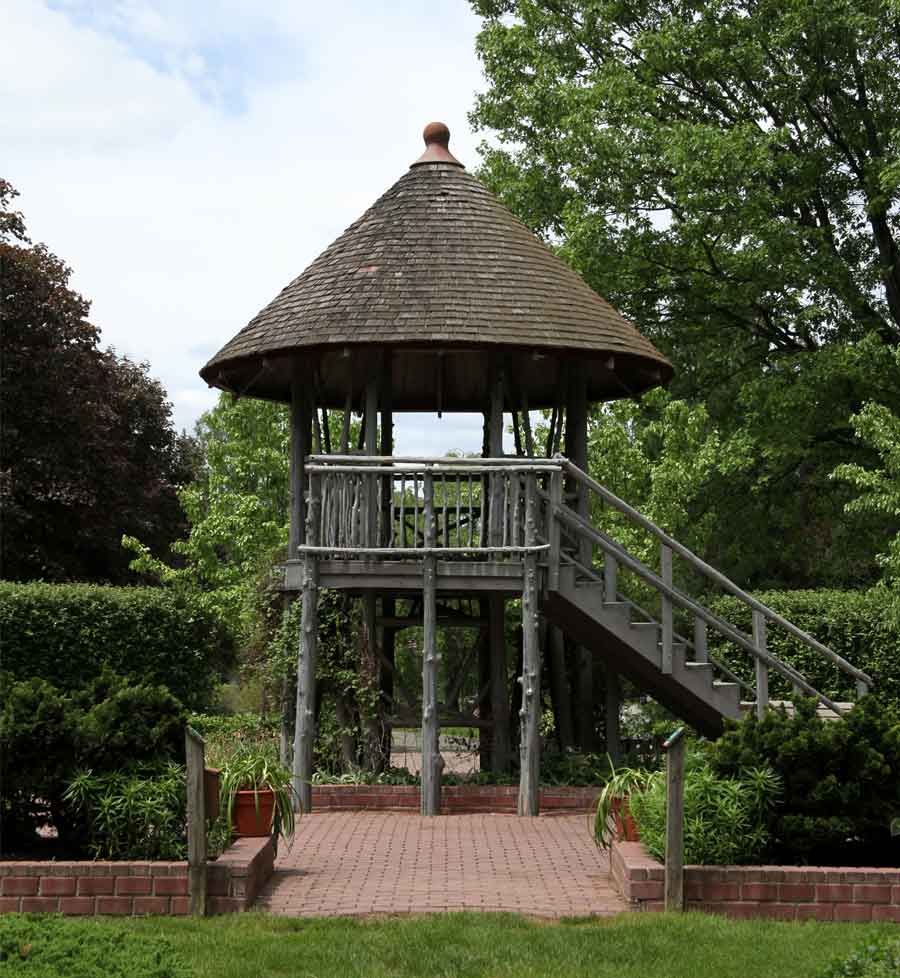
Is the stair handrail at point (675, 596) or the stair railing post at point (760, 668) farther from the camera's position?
the stair railing post at point (760, 668)

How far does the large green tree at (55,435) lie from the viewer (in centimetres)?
2945

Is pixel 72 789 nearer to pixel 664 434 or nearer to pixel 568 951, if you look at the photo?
pixel 568 951

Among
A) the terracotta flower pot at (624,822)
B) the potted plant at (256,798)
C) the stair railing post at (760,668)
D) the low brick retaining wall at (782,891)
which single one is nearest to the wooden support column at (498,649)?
the stair railing post at (760,668)

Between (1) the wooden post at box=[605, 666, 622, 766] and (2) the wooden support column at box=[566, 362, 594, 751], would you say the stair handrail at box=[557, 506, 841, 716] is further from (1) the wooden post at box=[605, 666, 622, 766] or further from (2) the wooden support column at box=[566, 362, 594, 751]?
(1) the wooden post at box=[605, 666, 622, 766]

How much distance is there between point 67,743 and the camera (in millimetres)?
10266

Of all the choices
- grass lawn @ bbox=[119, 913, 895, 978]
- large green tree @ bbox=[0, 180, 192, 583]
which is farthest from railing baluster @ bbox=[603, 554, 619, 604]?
large green tree @ bbox=[0, 180, 192, 583]

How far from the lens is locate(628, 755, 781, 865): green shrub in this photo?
10.0m

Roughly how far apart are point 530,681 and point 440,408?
→ 4913mm

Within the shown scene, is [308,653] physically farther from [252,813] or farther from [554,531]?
[252,813]

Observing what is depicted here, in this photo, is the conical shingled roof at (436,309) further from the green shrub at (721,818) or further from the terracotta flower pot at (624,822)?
the green shrub at (721,818)

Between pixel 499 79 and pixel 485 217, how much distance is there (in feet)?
34.8

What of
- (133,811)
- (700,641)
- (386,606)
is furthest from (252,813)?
(386,606)

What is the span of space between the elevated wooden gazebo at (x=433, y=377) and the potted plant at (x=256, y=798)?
3.55 metres

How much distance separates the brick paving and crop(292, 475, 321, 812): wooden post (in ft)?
2.72
